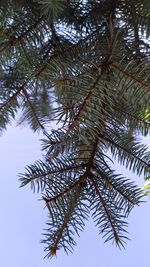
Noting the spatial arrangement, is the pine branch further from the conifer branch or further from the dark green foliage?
the conifer branch

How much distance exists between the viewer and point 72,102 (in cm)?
33

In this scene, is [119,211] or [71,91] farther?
[119,211]

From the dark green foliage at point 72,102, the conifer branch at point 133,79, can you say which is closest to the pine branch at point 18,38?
the dark green foliage at point 72,102

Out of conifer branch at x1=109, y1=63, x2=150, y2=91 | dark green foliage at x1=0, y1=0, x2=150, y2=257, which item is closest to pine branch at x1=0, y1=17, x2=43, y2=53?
dark green foliage at x1=0, y1=0, x2=150, y2=257

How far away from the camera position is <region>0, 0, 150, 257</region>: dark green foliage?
37 centimetres

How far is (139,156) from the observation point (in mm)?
433

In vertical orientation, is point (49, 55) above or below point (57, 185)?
above

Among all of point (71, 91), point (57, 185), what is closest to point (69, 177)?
point (57, 185)

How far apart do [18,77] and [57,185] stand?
15cm

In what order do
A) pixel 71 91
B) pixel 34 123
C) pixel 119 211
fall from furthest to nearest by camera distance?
→ pixel 34 123, pixel 119 211, pixel 71 91

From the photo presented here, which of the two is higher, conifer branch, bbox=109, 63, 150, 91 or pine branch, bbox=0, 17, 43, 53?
pine branch, bbox=0, 17, 43, 53

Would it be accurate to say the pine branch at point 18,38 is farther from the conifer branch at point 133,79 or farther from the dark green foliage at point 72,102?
the conifer branch at point 133,79

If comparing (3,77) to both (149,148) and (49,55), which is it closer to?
(49,55)

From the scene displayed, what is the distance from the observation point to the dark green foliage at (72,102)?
14.6 inches
